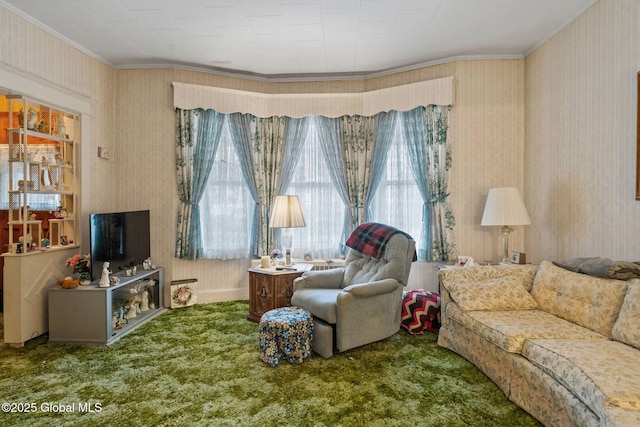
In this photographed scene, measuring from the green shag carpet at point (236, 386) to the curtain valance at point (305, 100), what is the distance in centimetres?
278

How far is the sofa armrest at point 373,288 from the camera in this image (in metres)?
2.97

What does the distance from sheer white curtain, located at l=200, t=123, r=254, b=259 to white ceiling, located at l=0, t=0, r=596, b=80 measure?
1.11 metres

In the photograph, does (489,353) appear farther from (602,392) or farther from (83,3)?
(83,3)

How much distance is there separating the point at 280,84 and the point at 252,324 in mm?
3143

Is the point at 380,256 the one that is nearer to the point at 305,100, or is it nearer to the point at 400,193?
the point at 400,193

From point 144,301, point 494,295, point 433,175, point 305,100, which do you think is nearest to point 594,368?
point 494,295

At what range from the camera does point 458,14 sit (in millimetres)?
3246

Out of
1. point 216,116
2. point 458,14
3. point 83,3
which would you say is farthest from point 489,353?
point 83,3

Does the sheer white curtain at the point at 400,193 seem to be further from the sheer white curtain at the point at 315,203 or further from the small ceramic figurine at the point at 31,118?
the small ceramic figurine at the point at 31,118

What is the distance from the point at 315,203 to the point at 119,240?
2.33m

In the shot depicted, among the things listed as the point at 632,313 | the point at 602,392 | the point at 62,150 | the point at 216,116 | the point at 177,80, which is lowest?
the point at 602,392

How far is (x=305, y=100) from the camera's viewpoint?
464cm

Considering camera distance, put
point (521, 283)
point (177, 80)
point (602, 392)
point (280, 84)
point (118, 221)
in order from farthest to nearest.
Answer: point (280, 84), point (177, 80), point (118, 221), point (521, 283), point (602, 392)

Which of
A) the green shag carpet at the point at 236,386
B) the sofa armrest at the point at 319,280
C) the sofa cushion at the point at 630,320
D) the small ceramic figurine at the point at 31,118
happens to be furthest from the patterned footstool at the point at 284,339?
the small ceramic figurine at the point at 31,118
